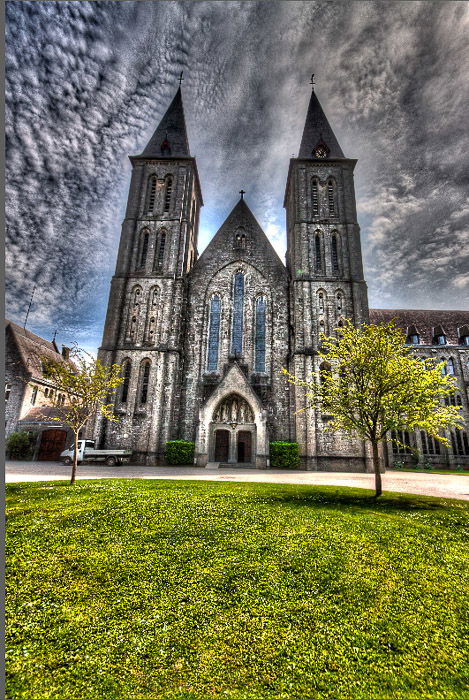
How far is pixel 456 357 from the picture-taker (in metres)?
37.5

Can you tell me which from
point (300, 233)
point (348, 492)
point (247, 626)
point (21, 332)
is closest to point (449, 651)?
point (247, 626)

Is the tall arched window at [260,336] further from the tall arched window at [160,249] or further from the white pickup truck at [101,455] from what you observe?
the white pickup truck at [101,455]

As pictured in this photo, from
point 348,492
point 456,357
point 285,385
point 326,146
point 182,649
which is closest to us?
point 182,649

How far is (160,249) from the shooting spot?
28672 mm

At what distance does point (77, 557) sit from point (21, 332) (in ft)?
121

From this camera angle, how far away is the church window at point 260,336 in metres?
26.3

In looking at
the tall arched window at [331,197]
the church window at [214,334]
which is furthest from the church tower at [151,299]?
the tall arched window at [331,197]

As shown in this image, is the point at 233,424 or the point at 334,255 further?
the point at 334,255

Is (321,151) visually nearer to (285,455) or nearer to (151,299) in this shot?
(151,299)

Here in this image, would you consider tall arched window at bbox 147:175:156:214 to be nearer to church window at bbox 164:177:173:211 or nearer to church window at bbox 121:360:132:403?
church window at bbox 164:177:173:211

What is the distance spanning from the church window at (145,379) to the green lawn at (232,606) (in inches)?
661

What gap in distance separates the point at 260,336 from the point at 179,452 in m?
11.5

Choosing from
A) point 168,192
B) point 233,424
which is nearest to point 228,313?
point 233,424

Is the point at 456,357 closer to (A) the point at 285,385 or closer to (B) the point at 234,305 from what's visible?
(A) the point at 285,385
